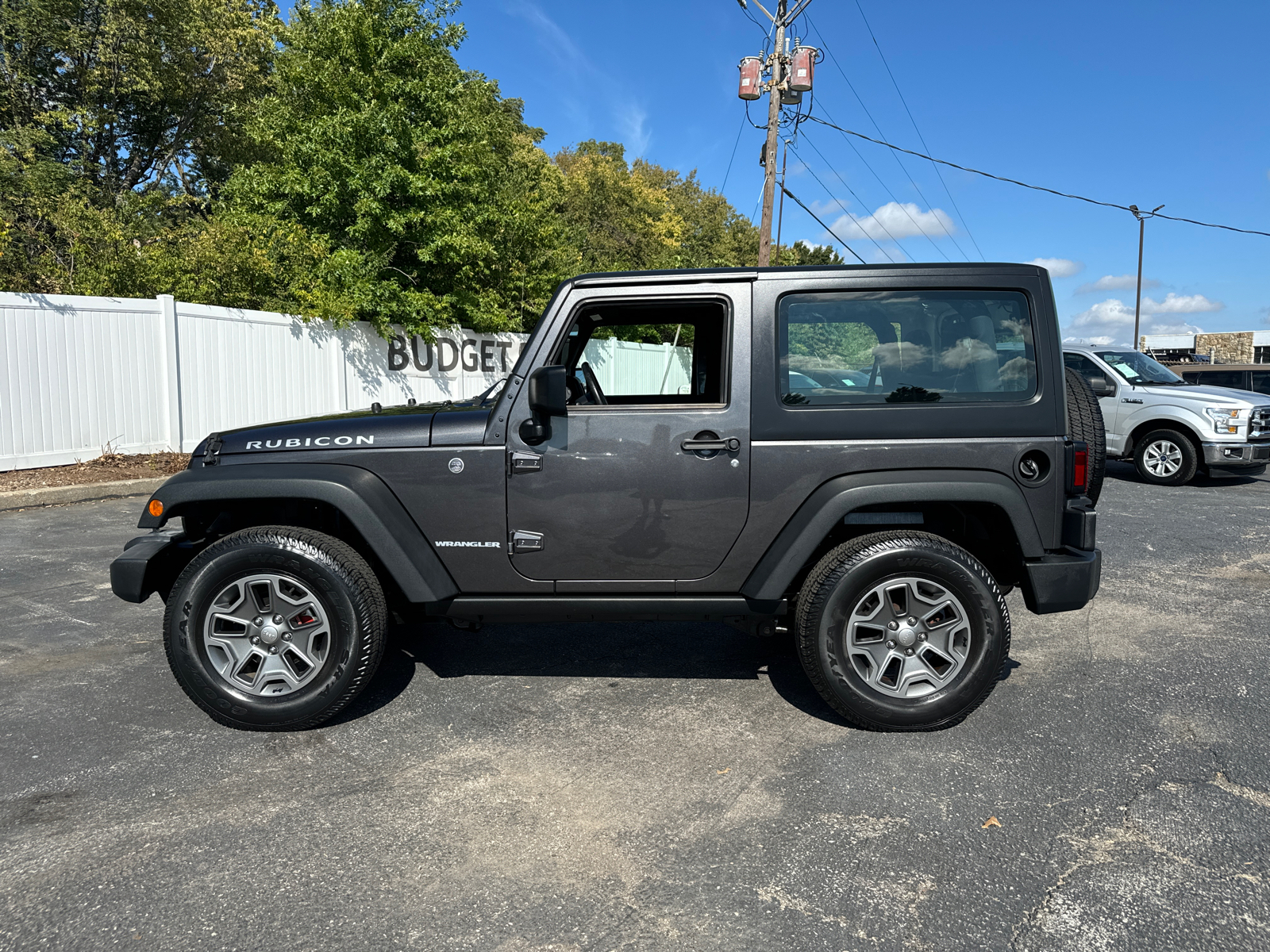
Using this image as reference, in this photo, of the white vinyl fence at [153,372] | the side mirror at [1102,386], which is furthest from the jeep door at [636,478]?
the side mirror at [1102,386]

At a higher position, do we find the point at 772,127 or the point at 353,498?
the point at 772,127

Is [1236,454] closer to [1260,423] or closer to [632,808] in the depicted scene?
[1260,423]

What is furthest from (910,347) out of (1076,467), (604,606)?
(604,606)

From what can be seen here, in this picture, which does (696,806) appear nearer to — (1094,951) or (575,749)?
(575,749)

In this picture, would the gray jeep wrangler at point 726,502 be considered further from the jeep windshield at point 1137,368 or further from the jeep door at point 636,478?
the jeep windshield at point 1137,368

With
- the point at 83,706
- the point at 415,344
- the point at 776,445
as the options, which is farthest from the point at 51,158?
the point at 776,445

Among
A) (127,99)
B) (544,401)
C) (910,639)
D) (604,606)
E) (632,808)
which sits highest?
(127,99)

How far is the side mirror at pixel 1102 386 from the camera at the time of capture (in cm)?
1107

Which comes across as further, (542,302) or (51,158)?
(51,158)

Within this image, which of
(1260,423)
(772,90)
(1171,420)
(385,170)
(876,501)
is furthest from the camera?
(772,90)

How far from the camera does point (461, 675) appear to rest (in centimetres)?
411

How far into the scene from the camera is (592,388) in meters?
4.04

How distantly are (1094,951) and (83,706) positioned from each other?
13.0 ft

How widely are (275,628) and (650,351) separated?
220cm
